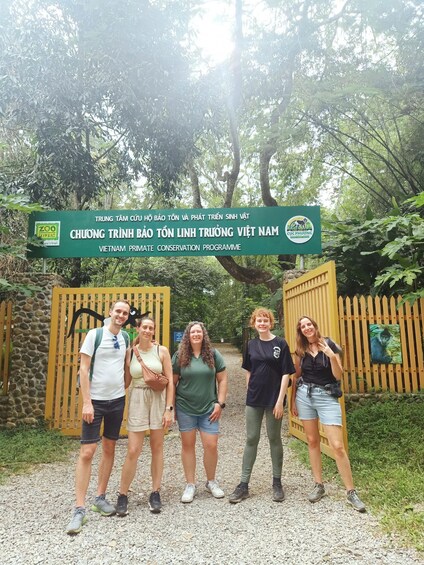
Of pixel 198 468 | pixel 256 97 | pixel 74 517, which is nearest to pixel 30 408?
pixel 198 468

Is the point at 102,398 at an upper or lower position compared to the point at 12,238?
lower

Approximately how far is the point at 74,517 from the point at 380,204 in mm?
11944

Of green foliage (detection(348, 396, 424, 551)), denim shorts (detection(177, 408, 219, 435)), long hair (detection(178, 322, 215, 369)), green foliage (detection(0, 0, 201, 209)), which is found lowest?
green foliage (detection(348, 396, 424, 551))

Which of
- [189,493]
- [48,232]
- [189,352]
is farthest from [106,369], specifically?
[48,232]

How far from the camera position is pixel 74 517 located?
3408 mm

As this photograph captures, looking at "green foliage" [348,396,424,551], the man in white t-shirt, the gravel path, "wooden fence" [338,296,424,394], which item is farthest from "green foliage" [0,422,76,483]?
"wooden fence" [338,296,424,394]

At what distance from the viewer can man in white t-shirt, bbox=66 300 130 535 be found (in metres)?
3.54

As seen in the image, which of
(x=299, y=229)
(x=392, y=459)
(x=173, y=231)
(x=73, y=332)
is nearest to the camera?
(x=392, y=459)

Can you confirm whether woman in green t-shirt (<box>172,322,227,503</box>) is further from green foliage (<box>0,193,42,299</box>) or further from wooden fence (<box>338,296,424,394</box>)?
wooden fence (<box>338,296,424,394</box>)

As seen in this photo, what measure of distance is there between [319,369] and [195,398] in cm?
126

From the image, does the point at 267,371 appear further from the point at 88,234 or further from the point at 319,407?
the point at 88,234

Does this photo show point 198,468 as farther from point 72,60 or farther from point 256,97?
point 256,97

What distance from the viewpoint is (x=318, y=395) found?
398 cm

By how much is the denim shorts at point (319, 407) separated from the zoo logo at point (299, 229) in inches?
144
